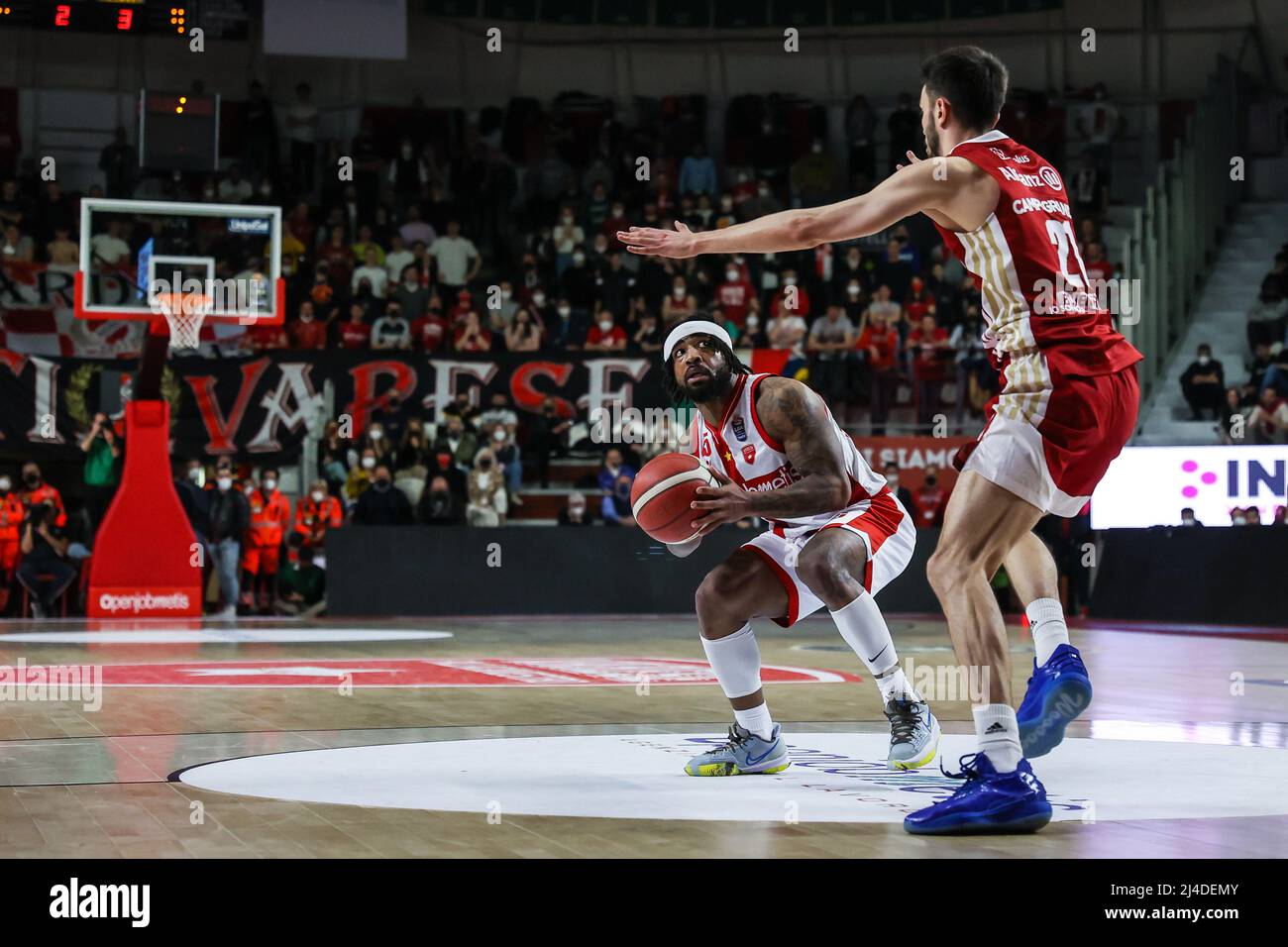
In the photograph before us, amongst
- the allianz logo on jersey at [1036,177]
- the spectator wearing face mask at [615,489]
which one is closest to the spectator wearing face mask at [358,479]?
the spectator wearing face mask at [615,489]

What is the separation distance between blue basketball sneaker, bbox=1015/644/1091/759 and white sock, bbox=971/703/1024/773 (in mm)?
428

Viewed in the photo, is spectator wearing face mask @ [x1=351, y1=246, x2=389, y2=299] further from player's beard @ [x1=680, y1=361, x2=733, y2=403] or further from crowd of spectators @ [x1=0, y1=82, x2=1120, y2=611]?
player's beard @ [x1=680, y1=361, x2=733, y2=403]

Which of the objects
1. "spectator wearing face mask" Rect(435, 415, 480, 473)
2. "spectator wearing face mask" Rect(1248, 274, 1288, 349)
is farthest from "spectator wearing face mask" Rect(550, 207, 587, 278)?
"spectator wearing face mask" Rect(1248, 274, 1288, 349)

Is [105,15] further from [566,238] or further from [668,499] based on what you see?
[668,499]

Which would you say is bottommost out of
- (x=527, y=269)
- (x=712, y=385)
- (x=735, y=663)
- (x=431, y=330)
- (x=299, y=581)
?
(x=299, y=581)

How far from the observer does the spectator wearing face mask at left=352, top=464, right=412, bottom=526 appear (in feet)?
59.0

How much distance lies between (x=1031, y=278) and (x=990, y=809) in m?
1.60

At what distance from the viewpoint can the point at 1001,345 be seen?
4.93 m

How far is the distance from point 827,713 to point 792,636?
7.18 m

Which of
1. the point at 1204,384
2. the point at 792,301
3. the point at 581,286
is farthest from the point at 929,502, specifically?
the point at 581,286

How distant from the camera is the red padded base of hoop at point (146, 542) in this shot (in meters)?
16.2

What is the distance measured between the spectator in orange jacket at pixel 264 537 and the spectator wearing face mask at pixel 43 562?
1.93 metres

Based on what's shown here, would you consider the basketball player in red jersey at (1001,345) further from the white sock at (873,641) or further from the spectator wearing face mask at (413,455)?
the spectator wearing face mask at (413,455)
